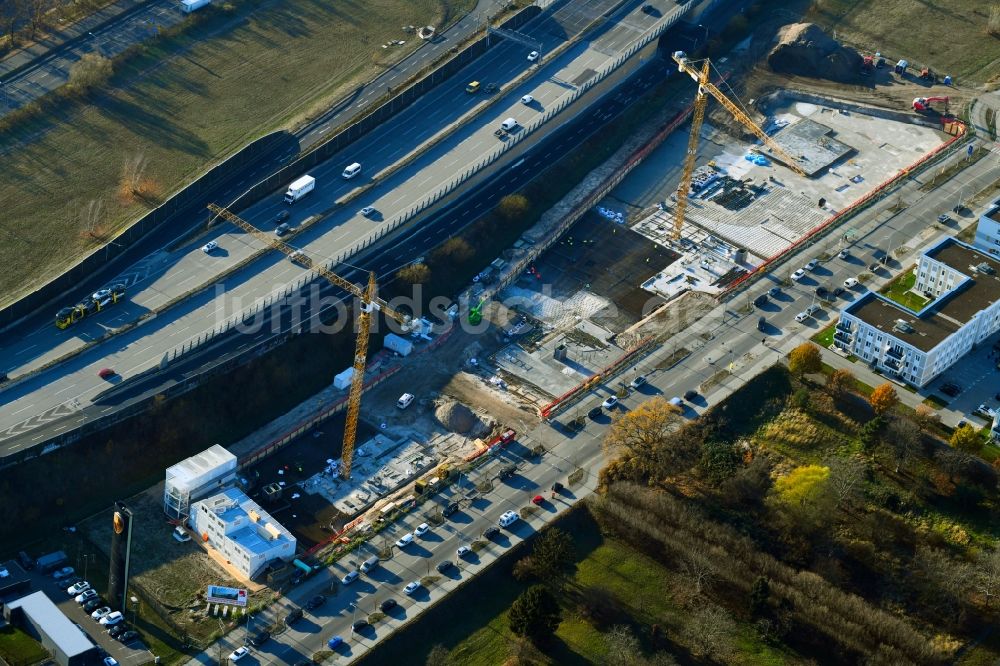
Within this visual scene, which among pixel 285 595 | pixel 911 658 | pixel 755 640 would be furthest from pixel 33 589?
pixel 911 658

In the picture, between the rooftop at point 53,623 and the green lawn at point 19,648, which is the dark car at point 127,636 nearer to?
the rooftop at point 53,623

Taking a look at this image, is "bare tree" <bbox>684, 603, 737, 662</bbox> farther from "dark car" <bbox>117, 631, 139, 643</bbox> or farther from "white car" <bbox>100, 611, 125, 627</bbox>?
"white car" <bbox>100, 611, 125, 627</bbox>

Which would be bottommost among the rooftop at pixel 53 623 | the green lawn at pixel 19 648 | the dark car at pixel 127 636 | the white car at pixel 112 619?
the dark car at pixel 127 636

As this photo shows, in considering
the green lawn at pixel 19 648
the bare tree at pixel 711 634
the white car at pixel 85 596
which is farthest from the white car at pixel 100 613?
the bare tree at pixel 711 634

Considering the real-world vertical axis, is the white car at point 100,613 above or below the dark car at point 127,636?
above

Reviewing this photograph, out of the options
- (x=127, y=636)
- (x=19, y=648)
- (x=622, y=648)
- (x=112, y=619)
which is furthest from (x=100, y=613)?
(x=622, y=648)

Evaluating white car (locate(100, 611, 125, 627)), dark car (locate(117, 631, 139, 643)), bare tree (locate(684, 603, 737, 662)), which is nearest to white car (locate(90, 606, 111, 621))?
white car (locate(100, 611, 125, 627))

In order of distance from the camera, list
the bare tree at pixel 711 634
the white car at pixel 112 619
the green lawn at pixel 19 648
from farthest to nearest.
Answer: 1. the white car at pixel 112 619
2. the bare tree at pixel 711 634
3. the green lawn at pixel 19 648
